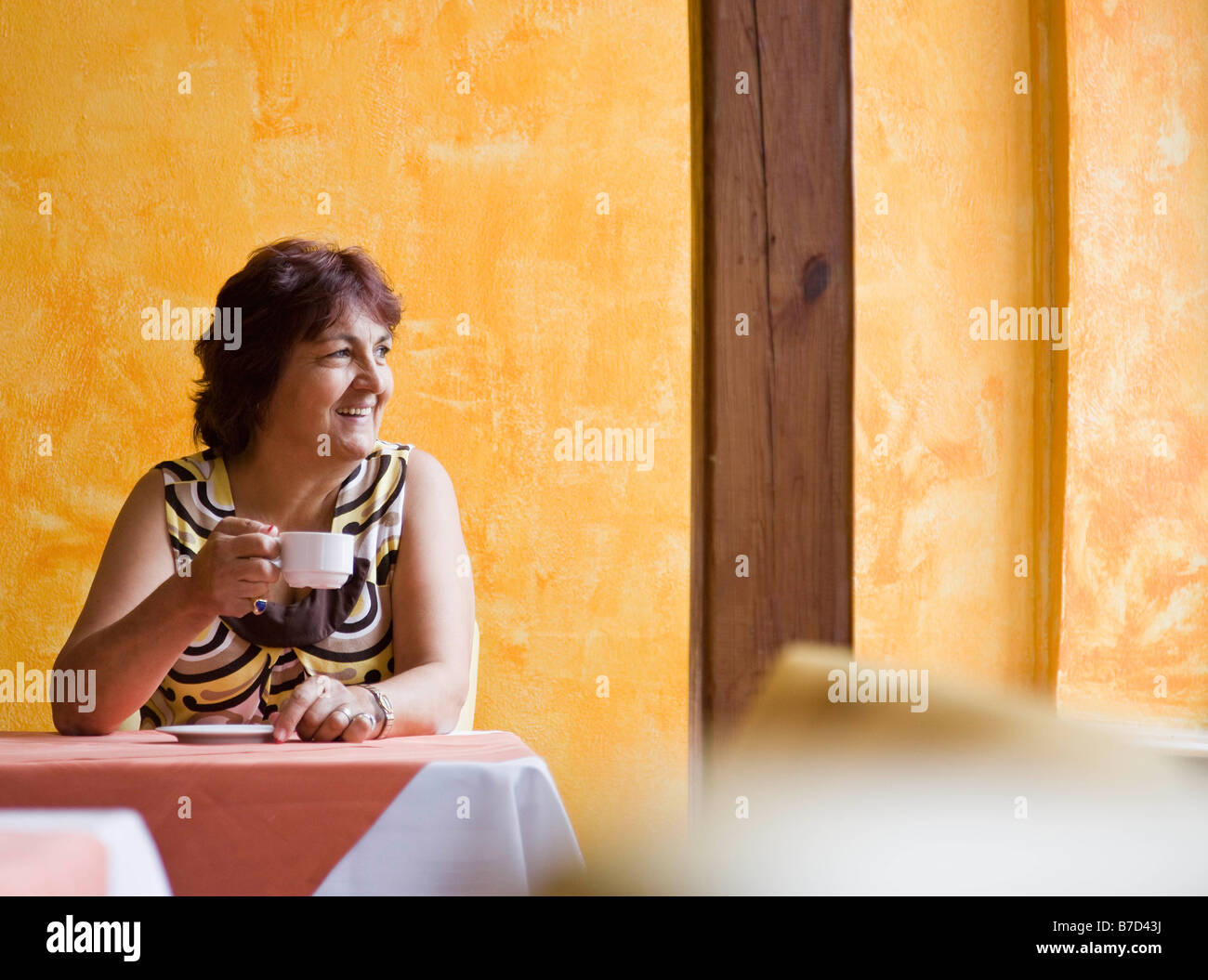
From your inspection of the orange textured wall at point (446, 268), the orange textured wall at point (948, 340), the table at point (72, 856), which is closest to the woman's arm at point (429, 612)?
the table at point (72, 856)

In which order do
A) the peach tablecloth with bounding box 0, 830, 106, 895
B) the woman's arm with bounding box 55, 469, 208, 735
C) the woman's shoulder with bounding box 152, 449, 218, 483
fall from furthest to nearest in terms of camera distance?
the woman's shoulder with bounding box 152, 449, 218, 483 < the woman's arm with bounding box 55, 469, 208, 735 < the peach tablecloth with bounding box 0, 830, 106, 895

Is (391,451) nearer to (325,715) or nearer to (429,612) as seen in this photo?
(429,612)

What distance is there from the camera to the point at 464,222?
243 cm

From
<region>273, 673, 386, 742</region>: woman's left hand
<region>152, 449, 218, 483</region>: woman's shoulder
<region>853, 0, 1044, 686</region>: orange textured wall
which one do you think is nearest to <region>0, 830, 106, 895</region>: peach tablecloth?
<region>273, 673, 386, 742</region>: woman's left hand

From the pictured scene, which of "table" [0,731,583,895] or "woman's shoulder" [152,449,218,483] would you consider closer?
"table" [0,731,583,895]

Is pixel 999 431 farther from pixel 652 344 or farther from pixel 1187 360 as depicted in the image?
pixel 652 344

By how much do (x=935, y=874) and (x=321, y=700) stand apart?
24.2 inches

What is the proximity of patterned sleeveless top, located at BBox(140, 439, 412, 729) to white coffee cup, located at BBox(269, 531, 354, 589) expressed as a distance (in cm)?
24

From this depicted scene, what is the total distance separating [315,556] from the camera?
0.98 metres

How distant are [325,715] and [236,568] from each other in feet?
0.52

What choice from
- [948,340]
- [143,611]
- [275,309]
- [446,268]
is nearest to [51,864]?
[143,611]

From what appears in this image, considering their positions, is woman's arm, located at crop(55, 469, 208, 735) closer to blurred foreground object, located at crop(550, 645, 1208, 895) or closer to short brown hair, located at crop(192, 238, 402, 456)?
short brown hair, located at crop(192, 238, 402, 456)

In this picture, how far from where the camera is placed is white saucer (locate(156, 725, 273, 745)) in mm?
965
